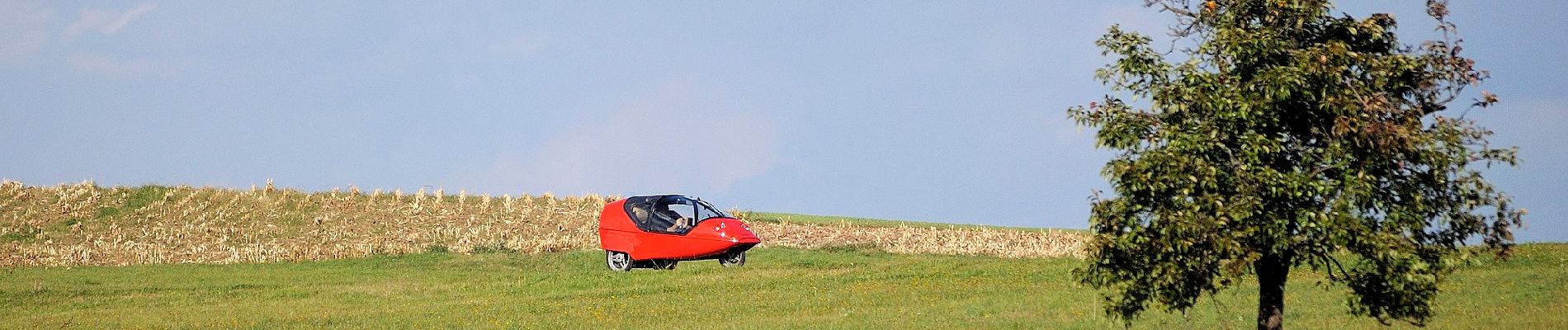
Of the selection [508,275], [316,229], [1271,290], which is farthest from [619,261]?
[1271,290]

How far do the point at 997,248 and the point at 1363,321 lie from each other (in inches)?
934

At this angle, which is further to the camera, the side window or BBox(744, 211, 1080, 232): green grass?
BBox(744, 211, 1080, 232): green grass

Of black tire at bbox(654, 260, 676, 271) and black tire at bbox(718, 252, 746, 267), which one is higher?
black tire at bbox(718, 252, 746, 267)

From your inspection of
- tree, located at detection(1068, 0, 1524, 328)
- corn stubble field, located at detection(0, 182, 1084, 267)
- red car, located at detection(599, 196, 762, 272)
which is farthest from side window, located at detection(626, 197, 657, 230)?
tree, located at detection(1068, 0, 1524, 328)

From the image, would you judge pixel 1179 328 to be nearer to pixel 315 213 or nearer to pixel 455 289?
pixel 455 289

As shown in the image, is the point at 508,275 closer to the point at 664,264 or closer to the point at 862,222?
the point at 664,264

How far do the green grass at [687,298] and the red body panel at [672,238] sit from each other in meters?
0.59

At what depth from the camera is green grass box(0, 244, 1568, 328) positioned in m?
23.7

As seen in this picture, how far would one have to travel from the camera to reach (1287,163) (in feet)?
54.4

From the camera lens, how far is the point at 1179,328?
2212cm

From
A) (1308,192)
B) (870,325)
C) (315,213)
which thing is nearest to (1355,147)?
(1308,192)

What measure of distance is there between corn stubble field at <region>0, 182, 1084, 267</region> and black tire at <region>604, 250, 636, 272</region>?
931 centimetres

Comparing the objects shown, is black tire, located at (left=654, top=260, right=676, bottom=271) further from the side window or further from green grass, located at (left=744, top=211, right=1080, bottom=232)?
green grass, located at (left=744, top=211, right=1080, bottom=232)

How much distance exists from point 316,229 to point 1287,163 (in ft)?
132
